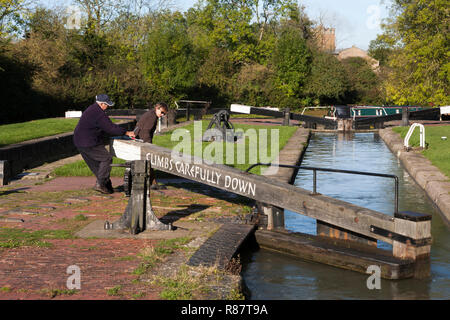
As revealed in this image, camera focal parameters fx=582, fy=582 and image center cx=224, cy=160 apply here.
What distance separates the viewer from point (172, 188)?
37.0 feet

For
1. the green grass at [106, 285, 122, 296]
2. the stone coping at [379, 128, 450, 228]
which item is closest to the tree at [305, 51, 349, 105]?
the stone coping at [379, 128, 450, 228]

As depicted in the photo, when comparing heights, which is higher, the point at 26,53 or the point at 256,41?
the point at 256,41

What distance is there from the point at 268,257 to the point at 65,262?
8.25 ft

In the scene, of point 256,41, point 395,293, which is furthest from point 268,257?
point 256,41

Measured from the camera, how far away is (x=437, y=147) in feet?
58.3

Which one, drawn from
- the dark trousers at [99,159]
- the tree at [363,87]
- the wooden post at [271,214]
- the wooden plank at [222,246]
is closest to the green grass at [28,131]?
the dark trousers at [99,159]

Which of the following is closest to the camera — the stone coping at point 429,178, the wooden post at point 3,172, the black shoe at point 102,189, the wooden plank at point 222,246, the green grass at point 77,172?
the wooden plank at point 222,246

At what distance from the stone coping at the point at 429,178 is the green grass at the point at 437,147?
0.16 metres

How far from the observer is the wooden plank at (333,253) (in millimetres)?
6348

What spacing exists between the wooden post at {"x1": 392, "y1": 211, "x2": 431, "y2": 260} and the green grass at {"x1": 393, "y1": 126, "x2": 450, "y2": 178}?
6320 millimetres

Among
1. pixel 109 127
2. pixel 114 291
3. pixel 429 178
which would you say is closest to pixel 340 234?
pixel 114 291

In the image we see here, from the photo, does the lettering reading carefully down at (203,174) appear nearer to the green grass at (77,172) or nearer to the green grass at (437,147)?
the green grass at (77,172)

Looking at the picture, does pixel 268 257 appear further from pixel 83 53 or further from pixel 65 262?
pixel 83 53

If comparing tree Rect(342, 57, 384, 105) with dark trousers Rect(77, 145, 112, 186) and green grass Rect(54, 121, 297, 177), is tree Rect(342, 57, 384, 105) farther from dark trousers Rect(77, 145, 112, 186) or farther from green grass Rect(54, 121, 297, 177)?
dark trousers Rect(77, 145, 112, 186)
